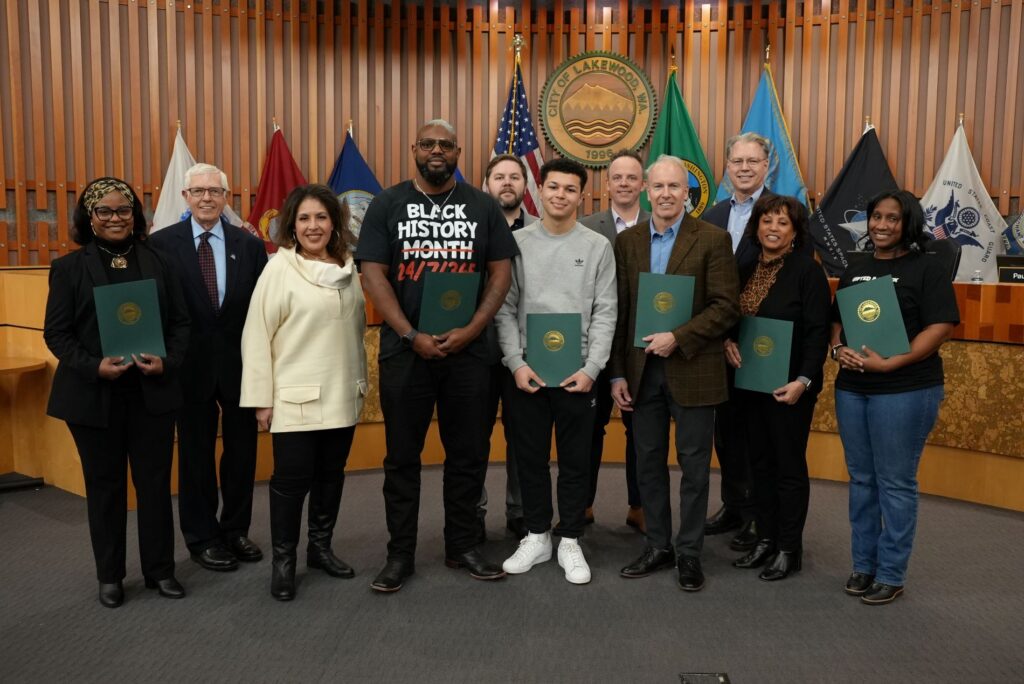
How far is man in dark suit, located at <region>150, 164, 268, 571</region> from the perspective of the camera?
3299 mm

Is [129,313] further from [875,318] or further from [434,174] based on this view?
[875,318]

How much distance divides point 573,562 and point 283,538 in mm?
1092

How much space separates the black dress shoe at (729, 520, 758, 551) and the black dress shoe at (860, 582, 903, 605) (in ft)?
1.99

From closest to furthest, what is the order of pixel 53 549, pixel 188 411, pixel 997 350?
1. pixel 188 411
2. pixel 53 549
3. pixel 997 350

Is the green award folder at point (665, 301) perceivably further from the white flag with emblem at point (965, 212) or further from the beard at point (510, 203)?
the white flag with emblem at point (965, 212)

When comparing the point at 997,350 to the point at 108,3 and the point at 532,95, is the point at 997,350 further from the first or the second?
the point at 108,3

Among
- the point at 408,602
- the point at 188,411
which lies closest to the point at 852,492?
the point at 408,602

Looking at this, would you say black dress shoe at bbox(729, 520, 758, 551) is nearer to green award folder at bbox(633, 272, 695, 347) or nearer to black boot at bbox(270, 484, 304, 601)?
green award folder at bbox(633, 272, 695, 347)

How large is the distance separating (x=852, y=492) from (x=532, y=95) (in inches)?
191

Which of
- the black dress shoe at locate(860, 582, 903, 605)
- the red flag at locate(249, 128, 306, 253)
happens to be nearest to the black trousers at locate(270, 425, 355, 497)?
the black dress shoe at locate(860, 582, 903, 605)

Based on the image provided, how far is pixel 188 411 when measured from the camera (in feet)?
10.9

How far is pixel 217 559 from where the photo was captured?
3322 millimetres

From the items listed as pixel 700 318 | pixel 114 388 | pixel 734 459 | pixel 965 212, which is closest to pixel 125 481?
pixel 114 388

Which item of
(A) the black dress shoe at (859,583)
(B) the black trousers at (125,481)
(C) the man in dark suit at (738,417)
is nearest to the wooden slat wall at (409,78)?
(C) the man in dark suit at (738,417)
